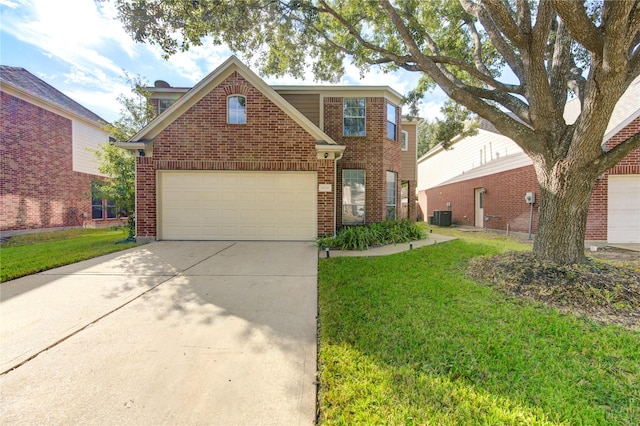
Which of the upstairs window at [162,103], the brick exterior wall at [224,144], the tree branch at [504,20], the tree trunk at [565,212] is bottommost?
the tree trunk at [565,212]

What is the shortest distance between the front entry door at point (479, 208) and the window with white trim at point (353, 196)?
893cm

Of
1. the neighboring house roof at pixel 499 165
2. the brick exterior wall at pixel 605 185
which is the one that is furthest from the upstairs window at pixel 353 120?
the brick exterior wall at pixel 605 185

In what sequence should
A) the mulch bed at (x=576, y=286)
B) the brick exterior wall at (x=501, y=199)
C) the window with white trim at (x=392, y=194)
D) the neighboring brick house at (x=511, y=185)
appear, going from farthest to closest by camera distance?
the brick exterior wall at (x=501, y=199)
the window with white trim at (x=392, y=194)
the neighboring brick house at (x=511, y=185)
the mulch bed at (x=576, y=286)

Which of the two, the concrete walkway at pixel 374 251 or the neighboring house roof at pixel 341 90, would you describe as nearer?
the concrete walkway at pixel 374 251

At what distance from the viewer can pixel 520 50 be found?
463 cm

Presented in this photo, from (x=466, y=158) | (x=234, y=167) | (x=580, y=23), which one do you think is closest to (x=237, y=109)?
(x=234, y=167)

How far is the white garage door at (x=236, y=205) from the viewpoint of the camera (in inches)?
325

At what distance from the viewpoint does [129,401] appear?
1.96 meters

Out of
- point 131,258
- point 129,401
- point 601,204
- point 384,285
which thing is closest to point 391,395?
point 129,401

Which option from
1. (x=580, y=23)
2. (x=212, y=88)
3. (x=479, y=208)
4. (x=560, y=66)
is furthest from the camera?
(x=479, y=208)

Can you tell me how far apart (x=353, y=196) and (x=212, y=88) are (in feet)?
20.1

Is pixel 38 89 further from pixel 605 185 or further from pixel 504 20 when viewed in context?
pixel 605 185

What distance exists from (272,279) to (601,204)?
11442 mm

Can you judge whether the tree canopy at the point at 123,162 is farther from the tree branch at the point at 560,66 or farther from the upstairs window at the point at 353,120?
the tree branch at the point at 560,66
